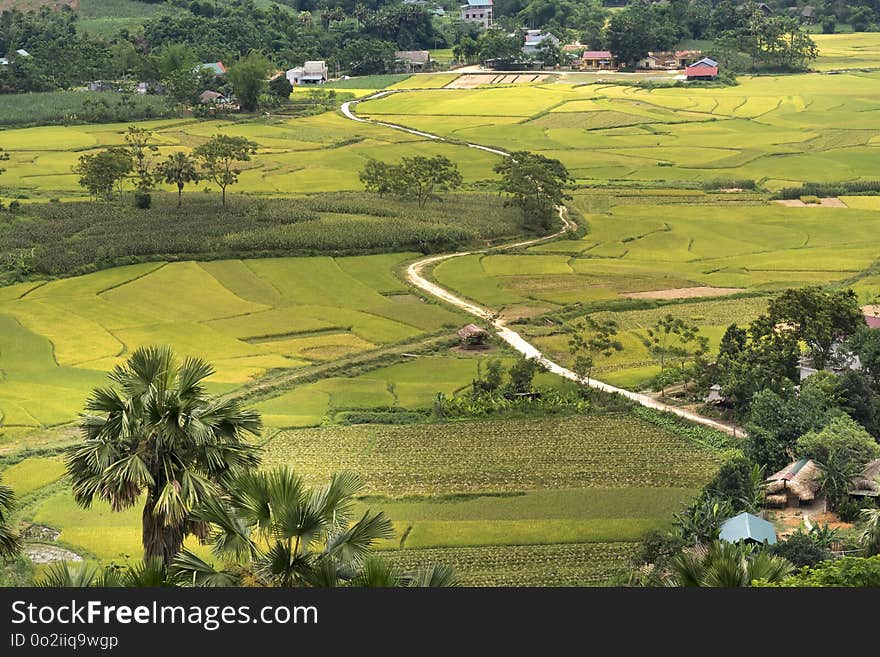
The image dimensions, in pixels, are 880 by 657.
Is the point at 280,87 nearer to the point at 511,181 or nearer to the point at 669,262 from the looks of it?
the point at 511,181

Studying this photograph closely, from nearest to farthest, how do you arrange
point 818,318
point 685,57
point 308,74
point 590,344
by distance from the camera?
1. point 818,318
2. point 590,344
3. point 308,74
4. point 685,57

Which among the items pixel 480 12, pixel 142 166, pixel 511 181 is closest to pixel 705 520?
pixel 511 181

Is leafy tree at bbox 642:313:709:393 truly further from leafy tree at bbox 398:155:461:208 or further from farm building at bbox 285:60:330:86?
farm building at bbox 285:60:330:86

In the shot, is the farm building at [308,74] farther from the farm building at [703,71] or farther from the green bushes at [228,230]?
the green bushes at [228,230]

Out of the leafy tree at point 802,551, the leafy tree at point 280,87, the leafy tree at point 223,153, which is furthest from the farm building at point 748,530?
the leafy tree at point 280,87

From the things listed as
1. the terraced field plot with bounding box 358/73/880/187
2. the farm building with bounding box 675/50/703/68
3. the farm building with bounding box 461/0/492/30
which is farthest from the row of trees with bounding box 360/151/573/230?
the farm building with bounding box 461/0/492/30

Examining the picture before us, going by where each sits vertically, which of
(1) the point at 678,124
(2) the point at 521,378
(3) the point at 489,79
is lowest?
(1) the point at 678,124

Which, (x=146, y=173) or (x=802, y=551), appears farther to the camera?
(x=146, y=173)
